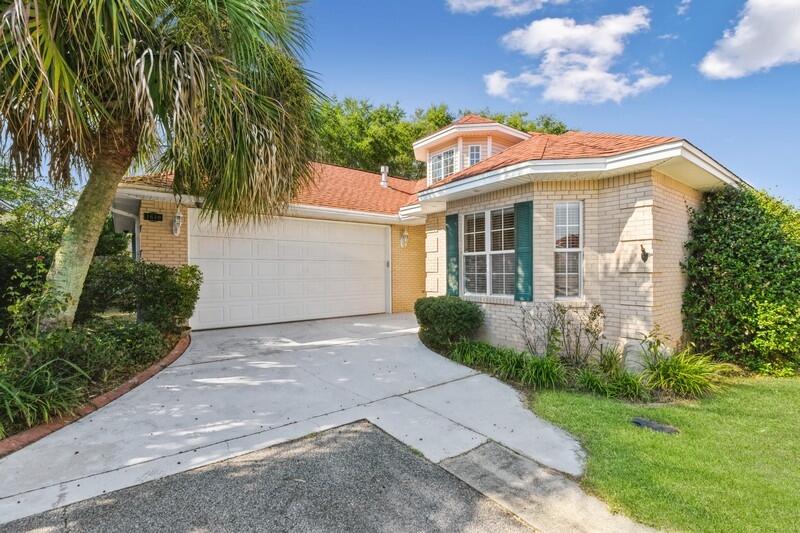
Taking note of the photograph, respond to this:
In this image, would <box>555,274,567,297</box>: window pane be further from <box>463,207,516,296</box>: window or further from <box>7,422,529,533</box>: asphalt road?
<box>7,422,529,533</box>: asphalt road

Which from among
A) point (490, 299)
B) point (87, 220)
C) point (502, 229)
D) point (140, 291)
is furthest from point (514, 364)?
point (140, 291)

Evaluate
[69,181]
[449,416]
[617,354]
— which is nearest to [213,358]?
[69,181]

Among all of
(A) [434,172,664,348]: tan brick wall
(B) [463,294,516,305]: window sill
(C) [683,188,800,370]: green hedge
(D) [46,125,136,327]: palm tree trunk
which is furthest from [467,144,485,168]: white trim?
(D) [46,125,136,327]: palm tree trunk

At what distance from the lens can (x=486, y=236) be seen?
24.3 feet

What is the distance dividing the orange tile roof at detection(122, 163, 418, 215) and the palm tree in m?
2.67

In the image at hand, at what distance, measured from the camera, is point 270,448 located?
345cm

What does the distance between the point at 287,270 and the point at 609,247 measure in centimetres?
743

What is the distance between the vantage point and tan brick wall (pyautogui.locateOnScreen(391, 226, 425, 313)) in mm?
11883

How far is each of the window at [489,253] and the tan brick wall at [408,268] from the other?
14.1 ft

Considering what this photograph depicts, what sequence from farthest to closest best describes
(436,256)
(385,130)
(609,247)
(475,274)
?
(385,130)
(436,256)
(475,274)
(609,247)

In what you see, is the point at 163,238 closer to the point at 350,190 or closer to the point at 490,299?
the point at 350,190

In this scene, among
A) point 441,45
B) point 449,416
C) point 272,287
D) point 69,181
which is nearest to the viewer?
point 449,416

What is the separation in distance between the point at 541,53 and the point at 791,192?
9360mm

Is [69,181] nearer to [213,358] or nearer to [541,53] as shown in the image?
[213,358]
